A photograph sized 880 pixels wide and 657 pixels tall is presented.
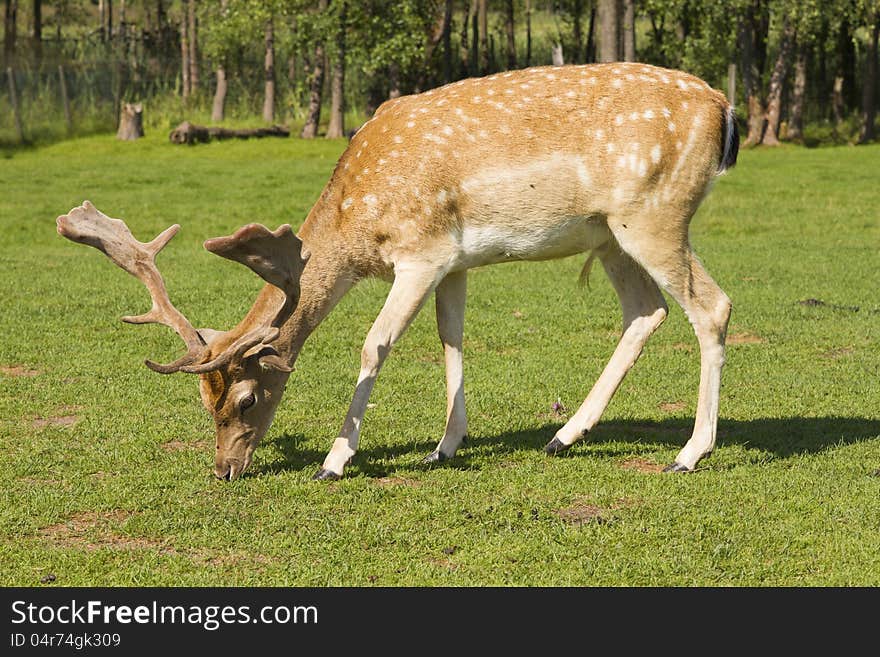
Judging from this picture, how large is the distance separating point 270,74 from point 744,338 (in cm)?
2849

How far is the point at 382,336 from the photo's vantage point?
23.2ft

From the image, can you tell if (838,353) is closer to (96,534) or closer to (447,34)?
(96,534)

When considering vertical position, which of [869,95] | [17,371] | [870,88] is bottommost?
[869,95]

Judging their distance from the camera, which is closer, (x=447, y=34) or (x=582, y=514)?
(x=582, y=514)

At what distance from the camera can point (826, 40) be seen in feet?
129

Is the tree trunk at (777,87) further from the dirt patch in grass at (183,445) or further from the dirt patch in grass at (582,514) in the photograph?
the dirt patch in grass at (582,514)

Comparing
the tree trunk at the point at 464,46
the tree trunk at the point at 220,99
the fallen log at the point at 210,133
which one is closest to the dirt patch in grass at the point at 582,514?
the fallen log at the point at 210,133

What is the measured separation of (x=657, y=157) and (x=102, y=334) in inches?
233

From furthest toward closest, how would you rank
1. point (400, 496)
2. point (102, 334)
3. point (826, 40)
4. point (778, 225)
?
1. point (826, 40)
2. point (778, 225)
3. point (102, 334)
4. point (400, 496)

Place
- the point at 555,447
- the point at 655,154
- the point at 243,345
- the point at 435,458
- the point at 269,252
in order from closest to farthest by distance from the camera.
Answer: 1. the point at 243,345
2. the point at 269,252
3. the point at 655,154
4. the point at 435,458
5. the point at 555,447

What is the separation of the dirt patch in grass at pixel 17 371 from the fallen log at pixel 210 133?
23361 mm

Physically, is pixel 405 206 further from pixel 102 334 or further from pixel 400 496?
pixel 102 334

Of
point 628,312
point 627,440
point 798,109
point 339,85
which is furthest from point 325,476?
point 798,109

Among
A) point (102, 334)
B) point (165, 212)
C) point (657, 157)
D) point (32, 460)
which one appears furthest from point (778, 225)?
point (32, 460)
